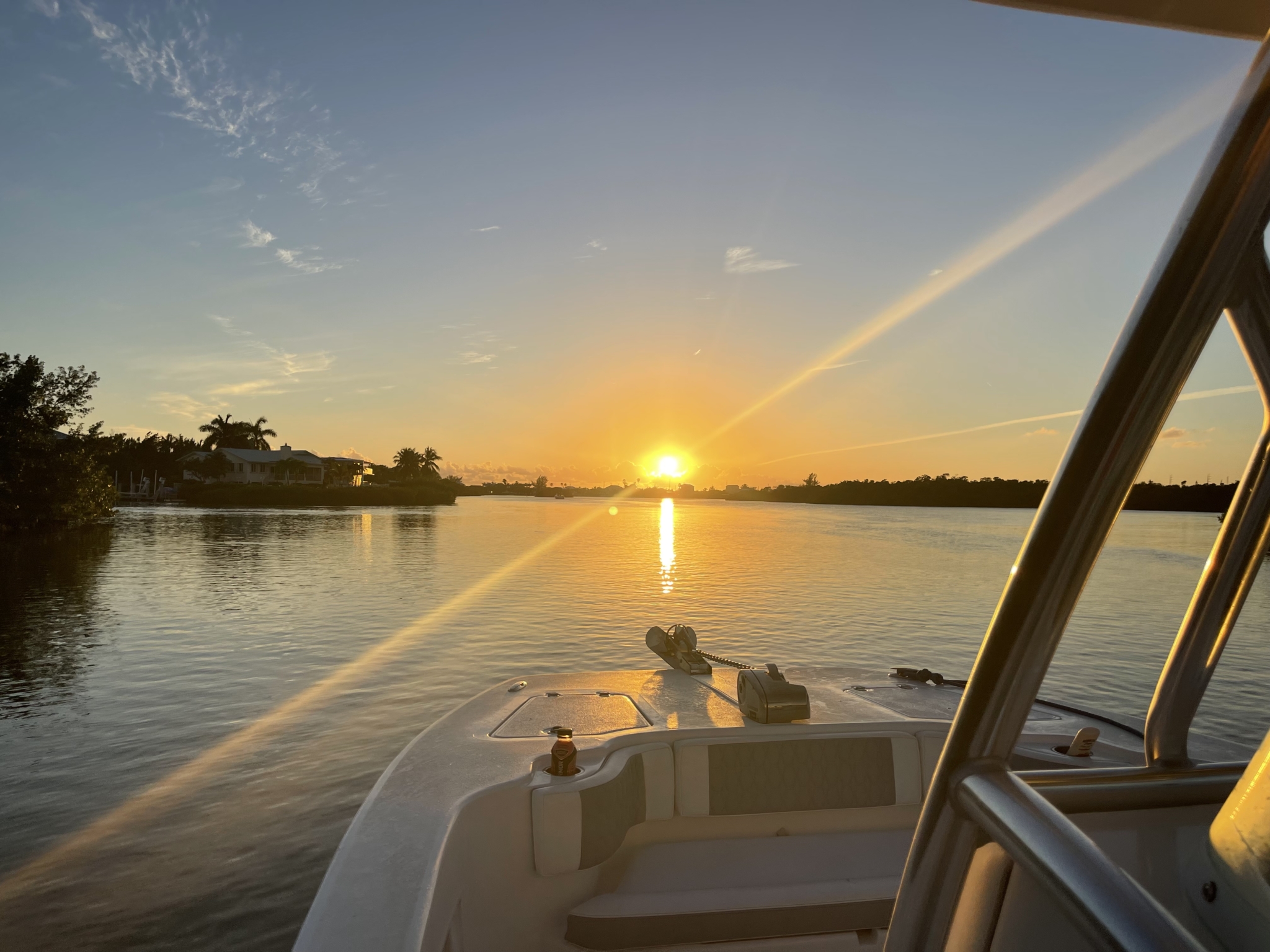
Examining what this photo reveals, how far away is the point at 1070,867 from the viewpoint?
0.70 meters

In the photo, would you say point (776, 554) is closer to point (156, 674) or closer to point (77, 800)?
point (156, 674)

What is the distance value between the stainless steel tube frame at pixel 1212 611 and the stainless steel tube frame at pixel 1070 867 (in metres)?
0.34

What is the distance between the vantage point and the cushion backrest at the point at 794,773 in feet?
14.0

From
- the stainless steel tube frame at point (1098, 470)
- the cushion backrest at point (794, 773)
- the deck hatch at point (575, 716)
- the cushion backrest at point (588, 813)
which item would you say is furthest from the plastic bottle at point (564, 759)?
the stainless steel tube frame at point (1098, 470)

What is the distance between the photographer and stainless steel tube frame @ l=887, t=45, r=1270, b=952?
71 centimetres

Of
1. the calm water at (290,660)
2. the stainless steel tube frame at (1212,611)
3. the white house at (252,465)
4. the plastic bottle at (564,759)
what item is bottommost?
the calm water at (290,660)

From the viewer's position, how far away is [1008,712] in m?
0.84

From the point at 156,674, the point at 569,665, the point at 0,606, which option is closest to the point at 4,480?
the point at 0,606

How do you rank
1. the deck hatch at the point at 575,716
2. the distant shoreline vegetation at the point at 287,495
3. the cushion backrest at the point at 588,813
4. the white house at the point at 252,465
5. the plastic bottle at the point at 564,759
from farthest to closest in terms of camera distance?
the white house at the point at 252,465 < the distant shoreline vegetation at the point at 287,495 < the deck hatch at the point at 575,716 < the plastic bottle at the point at 564,759 < the cushion backrest at the point at 588,813

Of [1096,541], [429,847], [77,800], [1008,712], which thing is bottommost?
[77,800]

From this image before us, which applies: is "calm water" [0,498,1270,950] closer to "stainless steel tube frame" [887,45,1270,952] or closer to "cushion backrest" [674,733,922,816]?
"cushion backrest" [674,733,922,816]

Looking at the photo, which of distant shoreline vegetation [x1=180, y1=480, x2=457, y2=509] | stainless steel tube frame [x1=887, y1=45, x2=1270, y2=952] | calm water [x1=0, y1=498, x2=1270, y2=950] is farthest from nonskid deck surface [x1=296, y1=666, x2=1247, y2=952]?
distant shoreline vegetation [x1=180, y1=480, x2=457, y2=509]

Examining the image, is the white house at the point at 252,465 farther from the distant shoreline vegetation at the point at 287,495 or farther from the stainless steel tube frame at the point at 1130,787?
the stainless steel tube frame at the point at 1130,787

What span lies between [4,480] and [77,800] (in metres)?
41.9
